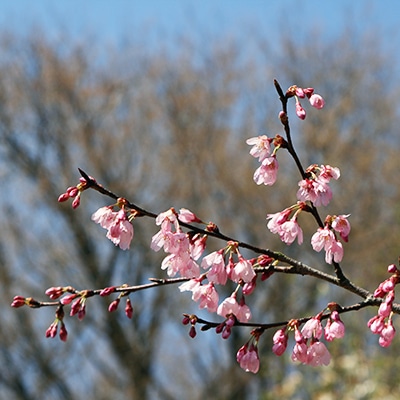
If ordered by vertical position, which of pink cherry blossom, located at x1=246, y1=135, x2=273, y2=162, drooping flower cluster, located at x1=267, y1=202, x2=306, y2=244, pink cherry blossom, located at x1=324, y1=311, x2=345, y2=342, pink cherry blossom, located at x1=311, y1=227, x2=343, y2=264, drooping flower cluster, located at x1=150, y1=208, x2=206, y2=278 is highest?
pink cherry blossom, located at x1=246, y1=135, x2=273, y2=162

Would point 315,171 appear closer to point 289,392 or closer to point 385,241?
point 289,392

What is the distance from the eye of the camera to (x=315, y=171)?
156 cm

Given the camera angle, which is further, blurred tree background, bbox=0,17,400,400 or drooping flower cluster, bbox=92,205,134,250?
blurred tree background, bbox=0,17,400,400

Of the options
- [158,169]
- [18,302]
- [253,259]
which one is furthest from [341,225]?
[158,169]

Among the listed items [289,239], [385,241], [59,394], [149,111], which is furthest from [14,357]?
[289,239]

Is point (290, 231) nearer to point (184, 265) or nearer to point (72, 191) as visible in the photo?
point (184, 265)

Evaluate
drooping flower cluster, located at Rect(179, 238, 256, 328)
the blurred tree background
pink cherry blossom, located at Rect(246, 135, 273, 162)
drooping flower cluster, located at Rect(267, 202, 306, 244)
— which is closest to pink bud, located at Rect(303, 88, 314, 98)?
pink cherry blossom, located at Rect(246, 135, 273, 162)

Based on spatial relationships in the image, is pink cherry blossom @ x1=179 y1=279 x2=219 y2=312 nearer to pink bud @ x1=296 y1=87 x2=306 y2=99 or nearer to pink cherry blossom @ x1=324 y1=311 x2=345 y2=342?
pink cherry blossom @ x1=324 y1=311 x2=345 y2=342

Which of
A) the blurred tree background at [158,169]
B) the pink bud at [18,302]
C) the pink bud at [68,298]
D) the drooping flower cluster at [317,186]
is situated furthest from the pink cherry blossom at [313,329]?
the blurred tree background at [158,169]

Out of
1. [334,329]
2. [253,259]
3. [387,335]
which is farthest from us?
[253,259]

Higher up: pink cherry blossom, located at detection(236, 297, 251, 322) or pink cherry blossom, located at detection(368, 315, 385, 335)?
pink cherry blossom, located at detection(236, 297, 251, 322)

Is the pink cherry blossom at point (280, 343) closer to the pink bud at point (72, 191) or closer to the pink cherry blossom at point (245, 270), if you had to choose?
the pink cherry blossom at point (245, 270)

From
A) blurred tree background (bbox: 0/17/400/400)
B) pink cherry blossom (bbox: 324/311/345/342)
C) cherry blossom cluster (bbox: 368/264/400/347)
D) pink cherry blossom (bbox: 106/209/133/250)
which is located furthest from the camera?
blurred tree background (bbox: 0/17/400/400)

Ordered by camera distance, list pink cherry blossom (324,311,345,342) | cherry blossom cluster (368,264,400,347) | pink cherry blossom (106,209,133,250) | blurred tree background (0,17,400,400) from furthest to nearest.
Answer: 1. blurred tree background (0,17,400,400)
2. pink cherry blossom (106,209,133,250)
3. pink cherry blossom (324,311,345,342)
4. cherry blossom cluster (368,264,400,347)
